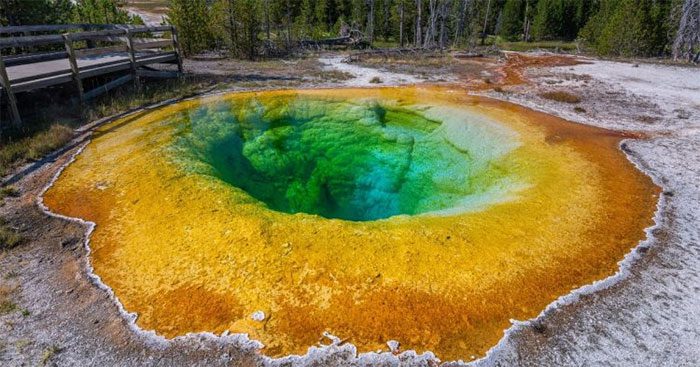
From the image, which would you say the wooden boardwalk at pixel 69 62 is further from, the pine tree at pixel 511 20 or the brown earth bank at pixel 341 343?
the pine tree at pixel 511 20

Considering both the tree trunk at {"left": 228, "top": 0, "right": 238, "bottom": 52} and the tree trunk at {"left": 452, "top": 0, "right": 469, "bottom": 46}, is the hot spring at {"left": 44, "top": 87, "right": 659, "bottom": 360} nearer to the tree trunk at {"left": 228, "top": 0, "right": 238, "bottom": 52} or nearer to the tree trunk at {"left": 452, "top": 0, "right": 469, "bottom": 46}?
the tree trunk at {"left": 228, "top": 0, "right": 238, "bottom": 52}

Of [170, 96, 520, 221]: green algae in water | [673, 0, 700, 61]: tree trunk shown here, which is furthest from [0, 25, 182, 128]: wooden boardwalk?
[673, 0, 700, 61]: tree trunk

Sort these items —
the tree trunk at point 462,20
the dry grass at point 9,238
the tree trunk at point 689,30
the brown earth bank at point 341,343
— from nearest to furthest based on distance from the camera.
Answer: the brown earth bank at point 341,343 → the dry grass at point 9,238 → the tree trunk at point 689,30 → the tree trunk at point 462,20

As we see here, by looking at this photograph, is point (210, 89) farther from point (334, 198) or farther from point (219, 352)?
point (219, 352)

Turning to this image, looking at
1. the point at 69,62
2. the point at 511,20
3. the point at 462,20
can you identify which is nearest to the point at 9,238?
the point at 69,62

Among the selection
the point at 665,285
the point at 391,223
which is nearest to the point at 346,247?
the point at 391,223

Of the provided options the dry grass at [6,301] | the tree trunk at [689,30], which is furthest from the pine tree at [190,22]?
the tree trunk at [689,30]

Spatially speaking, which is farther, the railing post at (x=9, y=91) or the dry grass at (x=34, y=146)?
the railing post at (x=9, y=91)
